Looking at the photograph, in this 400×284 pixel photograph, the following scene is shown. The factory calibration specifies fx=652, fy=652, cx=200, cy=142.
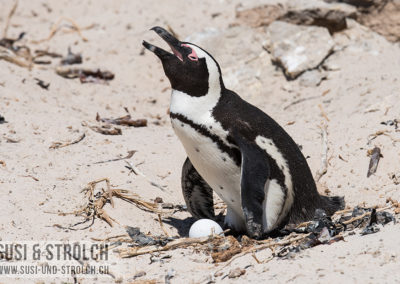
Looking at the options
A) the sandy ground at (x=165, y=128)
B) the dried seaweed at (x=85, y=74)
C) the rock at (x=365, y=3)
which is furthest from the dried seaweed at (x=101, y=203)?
the rock at (x=365, y=3)

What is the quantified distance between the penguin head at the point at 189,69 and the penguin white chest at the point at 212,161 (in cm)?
24

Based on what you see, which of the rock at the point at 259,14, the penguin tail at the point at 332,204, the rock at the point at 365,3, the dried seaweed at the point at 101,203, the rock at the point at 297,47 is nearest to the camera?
the dried seaweed at the point at 101,203

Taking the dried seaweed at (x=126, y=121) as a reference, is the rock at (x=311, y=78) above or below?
above

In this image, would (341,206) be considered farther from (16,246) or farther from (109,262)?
(16,246)

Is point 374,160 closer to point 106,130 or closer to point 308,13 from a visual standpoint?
point 106,130

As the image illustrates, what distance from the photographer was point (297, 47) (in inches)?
285

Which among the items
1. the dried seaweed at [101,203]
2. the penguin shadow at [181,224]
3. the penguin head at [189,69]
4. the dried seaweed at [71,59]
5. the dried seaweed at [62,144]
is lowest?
the penguin shadow at [181,224]

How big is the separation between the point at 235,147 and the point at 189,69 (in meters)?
0.59

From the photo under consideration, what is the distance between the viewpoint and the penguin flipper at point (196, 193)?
4.79 m

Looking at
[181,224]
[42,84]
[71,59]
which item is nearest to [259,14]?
[71,59]

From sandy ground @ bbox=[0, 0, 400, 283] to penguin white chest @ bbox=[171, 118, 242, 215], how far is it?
541 millimetres

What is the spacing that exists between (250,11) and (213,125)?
4037 mm

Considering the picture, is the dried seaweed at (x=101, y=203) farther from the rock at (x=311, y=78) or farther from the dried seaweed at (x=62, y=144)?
→ the rock at (x=311, y=78)

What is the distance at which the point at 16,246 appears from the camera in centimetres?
390
